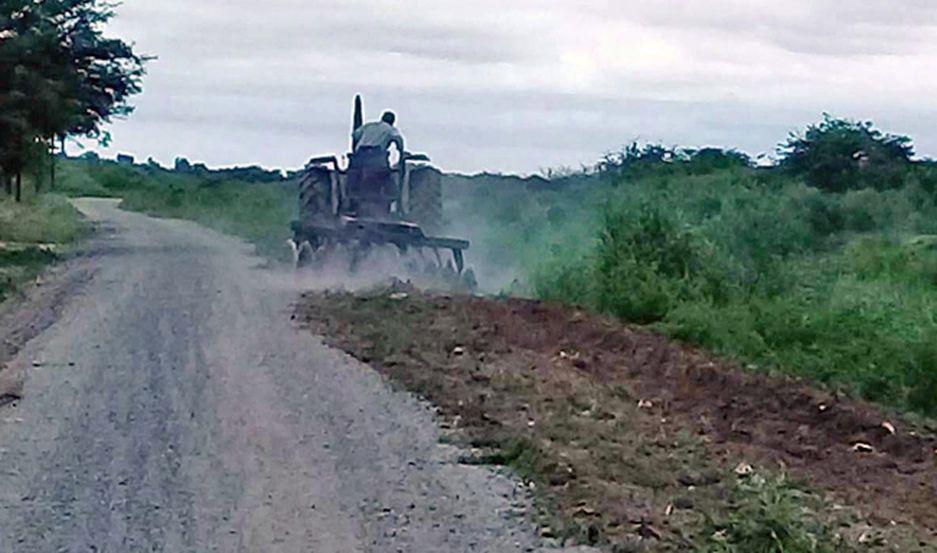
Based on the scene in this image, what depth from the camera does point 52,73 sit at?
34.5 m

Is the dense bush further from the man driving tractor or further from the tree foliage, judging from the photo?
the tree foliage

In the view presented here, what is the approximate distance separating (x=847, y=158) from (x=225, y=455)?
34.6 metres

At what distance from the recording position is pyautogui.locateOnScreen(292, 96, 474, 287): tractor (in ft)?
86.1

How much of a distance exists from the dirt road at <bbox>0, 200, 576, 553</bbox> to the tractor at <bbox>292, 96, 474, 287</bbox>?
759 cm

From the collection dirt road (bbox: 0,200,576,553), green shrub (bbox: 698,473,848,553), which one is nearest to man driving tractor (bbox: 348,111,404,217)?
dirt road (bbox: 0,200,576,553)

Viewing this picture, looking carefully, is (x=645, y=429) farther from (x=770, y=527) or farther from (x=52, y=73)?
(x=52, y=73)

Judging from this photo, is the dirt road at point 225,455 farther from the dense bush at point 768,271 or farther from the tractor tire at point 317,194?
the tractor tire at point 317,194

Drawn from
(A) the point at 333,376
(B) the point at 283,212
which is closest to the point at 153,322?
(A) the point at 333,376

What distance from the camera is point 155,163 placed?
A: 446ft

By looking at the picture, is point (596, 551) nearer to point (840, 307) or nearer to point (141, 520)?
point (141, 520)

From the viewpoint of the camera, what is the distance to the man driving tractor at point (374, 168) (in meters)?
27.3

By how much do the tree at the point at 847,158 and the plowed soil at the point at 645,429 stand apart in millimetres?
25403

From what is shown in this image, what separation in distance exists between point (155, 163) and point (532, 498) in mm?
129571

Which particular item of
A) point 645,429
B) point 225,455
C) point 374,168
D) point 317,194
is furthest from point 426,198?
point 225,455
